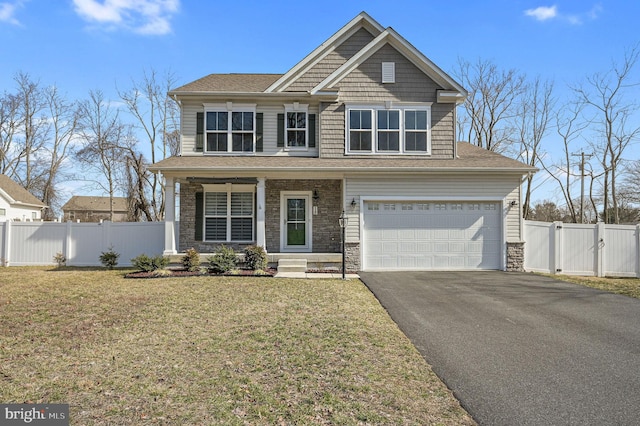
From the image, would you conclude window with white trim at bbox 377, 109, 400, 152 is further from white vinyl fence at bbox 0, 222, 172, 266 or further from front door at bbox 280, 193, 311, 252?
white vinyl fence at bbox 0, 222, 172, 266

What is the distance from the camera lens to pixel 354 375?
4266 millimetres

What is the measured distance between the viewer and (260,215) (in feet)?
41.4

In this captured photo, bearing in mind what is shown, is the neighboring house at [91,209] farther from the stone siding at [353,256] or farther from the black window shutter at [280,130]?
the stone siding at [353,256]

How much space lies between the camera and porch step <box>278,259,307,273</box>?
39.9 ft

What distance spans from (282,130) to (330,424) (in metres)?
12.0

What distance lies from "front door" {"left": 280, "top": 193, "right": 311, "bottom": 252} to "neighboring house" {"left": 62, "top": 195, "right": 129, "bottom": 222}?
43.2 m

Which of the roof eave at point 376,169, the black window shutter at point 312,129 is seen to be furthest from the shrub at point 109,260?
the black window shutter at point 312,129

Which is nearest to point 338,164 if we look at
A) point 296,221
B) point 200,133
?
point 296,221

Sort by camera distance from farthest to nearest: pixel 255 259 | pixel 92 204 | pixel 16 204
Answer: pixel 92 204, pixel 16 204, pixel 255 259

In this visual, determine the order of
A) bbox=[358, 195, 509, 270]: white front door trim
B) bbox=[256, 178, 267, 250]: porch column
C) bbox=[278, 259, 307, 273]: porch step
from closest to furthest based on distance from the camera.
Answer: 1. bbox=[278, 259, 307, 273]: porch step
2. bbox=[256, 178, 267, 250]: porch column
3. bbox=[358, 195, 509, 270]: white front door trim

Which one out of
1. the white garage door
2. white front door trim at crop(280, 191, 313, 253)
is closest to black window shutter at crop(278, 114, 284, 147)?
white front door trim at crop(280, 191, 313, 253)

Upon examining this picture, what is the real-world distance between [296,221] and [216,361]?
31.4ft

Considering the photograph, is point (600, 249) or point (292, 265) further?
point (600, 249)

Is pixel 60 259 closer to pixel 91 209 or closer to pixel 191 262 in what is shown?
pixel 191 262
